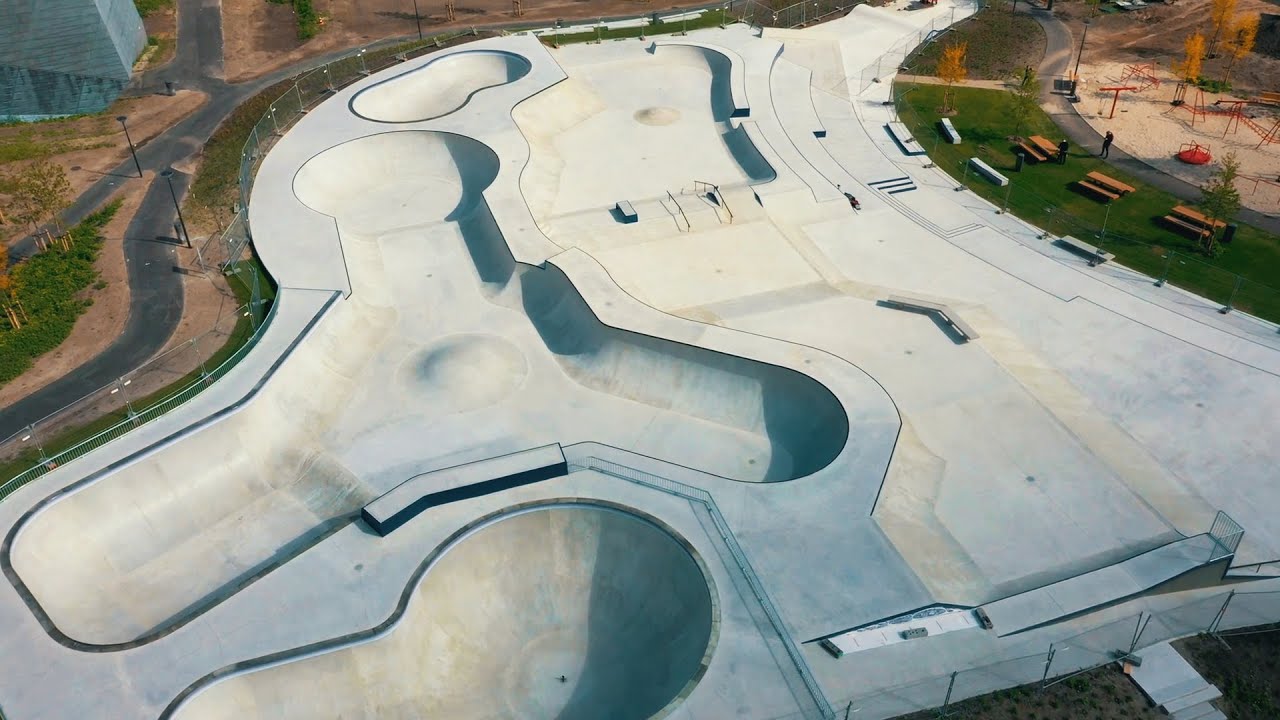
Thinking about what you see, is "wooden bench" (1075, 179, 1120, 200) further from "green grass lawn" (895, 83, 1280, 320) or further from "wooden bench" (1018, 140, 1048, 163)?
"wooden bench" (1018, 140, 1048, 163)

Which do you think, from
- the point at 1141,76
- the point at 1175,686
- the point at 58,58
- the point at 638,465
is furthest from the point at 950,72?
the point at 58,58

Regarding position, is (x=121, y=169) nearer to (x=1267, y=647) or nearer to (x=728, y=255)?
(x=728, y=255)

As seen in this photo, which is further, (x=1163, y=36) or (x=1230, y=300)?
(x=1163, y=36)

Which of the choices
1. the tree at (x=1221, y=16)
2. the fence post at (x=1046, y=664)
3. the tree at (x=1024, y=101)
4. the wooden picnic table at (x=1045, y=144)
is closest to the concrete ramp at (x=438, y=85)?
the tree at (x=1024, y=101)

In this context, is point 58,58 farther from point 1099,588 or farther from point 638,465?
point 1099,588

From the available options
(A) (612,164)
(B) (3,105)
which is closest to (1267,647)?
(A) (612,164)

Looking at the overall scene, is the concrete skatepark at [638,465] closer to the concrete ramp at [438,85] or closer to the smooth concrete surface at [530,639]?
the smooth concrete surface at [530,639]
